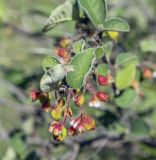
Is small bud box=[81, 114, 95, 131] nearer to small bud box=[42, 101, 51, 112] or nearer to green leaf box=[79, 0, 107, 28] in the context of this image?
small bud box=[42, 101, 51, 112]

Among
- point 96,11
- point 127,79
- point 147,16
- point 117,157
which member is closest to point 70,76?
point 96,11

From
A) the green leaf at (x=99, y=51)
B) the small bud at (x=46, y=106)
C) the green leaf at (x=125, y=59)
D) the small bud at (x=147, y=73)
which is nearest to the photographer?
the small bud at (x=46, y=106)

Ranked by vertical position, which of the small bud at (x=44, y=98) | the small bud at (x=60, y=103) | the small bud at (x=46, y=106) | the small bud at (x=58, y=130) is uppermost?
the small bud at (x=44, y=98)

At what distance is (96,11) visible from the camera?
1657 mm

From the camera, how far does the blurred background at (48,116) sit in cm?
226

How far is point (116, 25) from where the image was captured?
1.63 m

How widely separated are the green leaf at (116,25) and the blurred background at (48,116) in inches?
18.5

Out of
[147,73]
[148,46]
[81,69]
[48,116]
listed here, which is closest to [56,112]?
[81,69]

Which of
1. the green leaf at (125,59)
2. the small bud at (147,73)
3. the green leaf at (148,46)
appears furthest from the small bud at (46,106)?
the green leaf at (148,46)

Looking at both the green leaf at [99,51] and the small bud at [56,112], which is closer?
the small bud at [56,112]

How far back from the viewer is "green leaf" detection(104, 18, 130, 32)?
161 cm

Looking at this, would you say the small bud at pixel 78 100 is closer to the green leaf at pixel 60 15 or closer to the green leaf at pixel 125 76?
the green leaf at pixel 60 15

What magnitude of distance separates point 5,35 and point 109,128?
1368 mm

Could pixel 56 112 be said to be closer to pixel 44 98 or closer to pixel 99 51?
pixel 44 98
